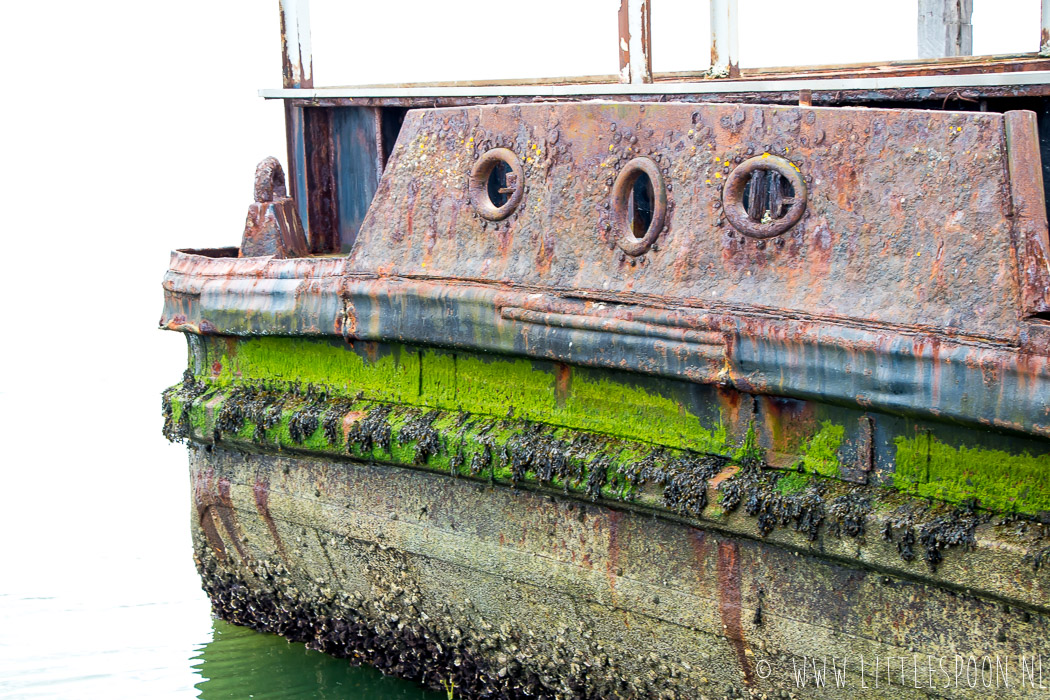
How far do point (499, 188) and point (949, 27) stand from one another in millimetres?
3072

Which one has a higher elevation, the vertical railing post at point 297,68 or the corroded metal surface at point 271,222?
the vertical railing post at point 297,68

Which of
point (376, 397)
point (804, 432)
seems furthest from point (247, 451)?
point (804, 432)

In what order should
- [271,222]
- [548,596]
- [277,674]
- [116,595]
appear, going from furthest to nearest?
[116,595] → [277,674] → [271,222] → [548,596]

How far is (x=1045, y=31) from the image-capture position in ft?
12.8

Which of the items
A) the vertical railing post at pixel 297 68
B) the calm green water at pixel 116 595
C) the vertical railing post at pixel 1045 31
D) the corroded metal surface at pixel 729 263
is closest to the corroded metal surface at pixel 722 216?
the corroded metal surface at pixel 729 263

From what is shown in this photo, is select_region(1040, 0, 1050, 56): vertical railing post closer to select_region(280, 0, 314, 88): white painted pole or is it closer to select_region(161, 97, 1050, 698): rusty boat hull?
select_region(161, 97, 1050, 698): rusty boat hull

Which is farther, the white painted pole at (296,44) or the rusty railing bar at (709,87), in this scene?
the white painted pole at (296,44)

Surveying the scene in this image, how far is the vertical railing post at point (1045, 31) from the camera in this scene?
12.7ft

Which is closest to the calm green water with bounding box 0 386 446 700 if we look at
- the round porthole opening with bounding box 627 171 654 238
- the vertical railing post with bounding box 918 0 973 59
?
the round porthole opening with bounding box 627 171 654 238

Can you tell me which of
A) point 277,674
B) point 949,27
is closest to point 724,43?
point 949,27

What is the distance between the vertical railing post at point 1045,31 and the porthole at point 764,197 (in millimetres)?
1139

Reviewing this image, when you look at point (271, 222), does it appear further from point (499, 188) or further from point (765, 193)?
point (765, 193)

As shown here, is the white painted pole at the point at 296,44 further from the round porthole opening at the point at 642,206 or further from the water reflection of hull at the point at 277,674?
the water reflection of hull at the point at 277,674

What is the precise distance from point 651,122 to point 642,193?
33cm
